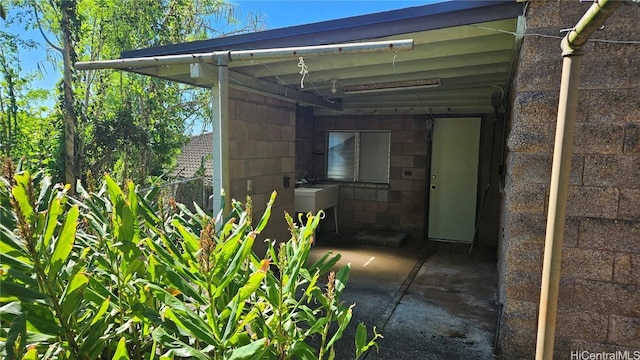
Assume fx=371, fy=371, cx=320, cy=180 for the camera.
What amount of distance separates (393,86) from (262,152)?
1.61 m

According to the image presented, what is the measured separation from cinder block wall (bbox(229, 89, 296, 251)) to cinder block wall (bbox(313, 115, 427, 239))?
6.32 feet

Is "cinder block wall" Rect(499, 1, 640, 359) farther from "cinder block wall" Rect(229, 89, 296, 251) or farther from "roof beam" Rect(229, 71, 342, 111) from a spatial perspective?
"cinder block wall" Rect(229, 89, 296, 251)

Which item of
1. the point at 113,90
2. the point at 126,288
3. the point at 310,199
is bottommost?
the point at 310,199

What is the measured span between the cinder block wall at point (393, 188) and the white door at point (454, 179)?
0.19 meters

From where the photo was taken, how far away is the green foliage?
3.06ft

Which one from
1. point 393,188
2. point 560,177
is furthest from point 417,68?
point 393,188

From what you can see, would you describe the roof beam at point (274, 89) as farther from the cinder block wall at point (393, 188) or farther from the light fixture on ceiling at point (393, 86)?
the cinder block wall at point (393, 188)

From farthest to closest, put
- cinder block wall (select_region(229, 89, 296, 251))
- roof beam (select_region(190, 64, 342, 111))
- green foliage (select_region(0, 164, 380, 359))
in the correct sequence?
cinder block wall (select_region(229, 89, 296, 251)) → roof beam (select_region(190, 64, 342, 111)) → green foliage (select_region(0, 164, 380, 359))

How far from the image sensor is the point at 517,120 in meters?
2.28

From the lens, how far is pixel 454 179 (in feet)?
19.6

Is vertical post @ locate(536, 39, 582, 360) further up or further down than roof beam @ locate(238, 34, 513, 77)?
further down

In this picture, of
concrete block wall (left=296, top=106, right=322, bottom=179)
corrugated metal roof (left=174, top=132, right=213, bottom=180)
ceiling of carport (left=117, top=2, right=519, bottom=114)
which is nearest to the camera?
ceiling of carport (left=117, top=2, right=519, bottom=114)

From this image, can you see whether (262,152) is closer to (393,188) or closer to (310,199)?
(310,199)

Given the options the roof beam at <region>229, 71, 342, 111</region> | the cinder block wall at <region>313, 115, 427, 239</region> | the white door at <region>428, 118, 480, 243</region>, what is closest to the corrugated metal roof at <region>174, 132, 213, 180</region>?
the cinder block wall at <region>313, 115, 427, 239</region>
